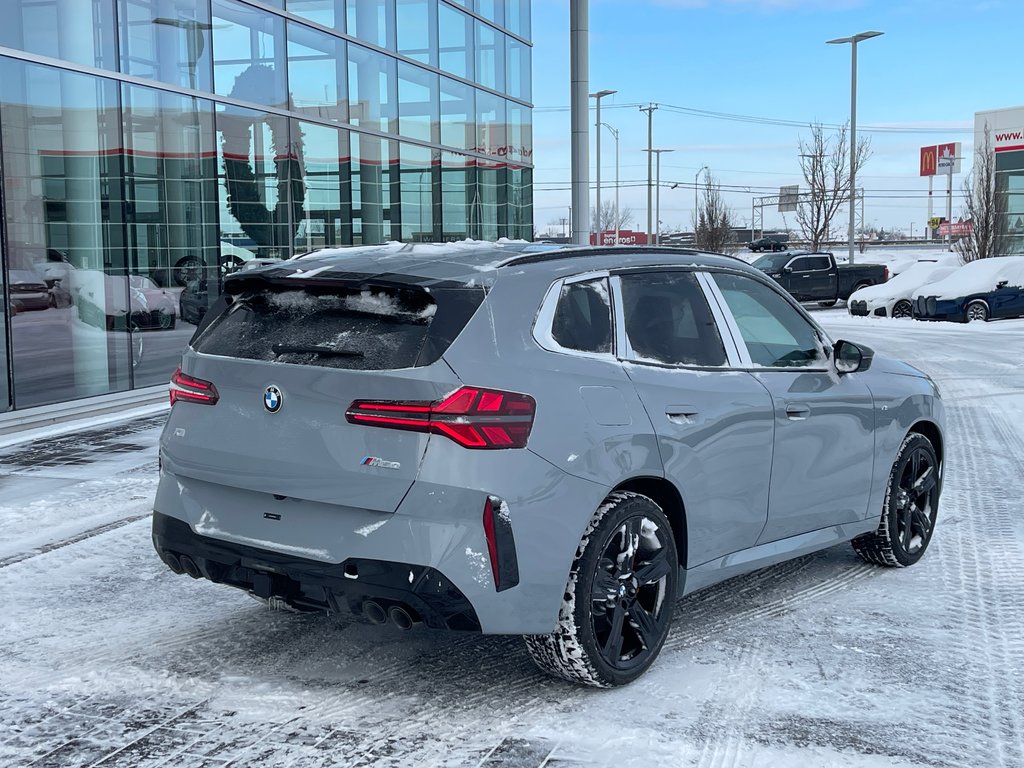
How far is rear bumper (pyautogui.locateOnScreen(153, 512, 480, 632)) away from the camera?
3896 millimetres

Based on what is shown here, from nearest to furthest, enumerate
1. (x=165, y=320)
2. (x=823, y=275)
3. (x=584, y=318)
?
(x=584, y=318), (x=165, y=320), (x=823, y=275)

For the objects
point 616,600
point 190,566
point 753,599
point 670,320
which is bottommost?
point 753,599

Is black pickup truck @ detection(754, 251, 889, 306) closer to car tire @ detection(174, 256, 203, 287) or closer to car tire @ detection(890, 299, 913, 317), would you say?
car tire @ detection(890, 299, 913, 317)

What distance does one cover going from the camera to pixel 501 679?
4.55 m

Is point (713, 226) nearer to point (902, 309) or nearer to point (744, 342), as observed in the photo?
point (902, 309)

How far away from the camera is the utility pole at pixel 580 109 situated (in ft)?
55.1

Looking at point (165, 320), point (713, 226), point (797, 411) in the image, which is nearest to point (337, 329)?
point (797, 411)

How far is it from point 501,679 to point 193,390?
167 cm

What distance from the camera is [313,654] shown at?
4801 mm

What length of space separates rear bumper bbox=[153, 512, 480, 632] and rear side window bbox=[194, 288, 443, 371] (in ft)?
2.30

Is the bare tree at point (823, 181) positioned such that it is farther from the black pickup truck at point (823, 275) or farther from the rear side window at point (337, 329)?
the rear side window at point (337, 329)

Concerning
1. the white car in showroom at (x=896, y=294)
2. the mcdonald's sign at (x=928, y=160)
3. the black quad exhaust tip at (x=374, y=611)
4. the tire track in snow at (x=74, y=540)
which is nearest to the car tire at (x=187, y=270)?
the tire track in snow at (x=74, y=540)

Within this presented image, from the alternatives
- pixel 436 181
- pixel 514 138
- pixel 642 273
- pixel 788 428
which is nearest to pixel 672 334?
pixel 642 273

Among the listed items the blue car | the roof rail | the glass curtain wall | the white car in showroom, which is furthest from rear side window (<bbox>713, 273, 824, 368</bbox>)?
the glass curtain wall
